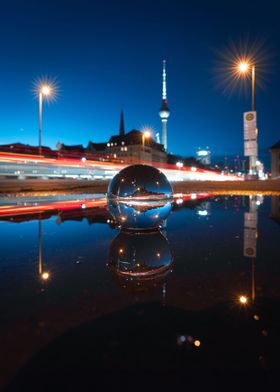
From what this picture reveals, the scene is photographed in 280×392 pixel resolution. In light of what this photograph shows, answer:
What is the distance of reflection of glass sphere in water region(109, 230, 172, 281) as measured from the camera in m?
2.41

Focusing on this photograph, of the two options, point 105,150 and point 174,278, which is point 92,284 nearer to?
point 174,278

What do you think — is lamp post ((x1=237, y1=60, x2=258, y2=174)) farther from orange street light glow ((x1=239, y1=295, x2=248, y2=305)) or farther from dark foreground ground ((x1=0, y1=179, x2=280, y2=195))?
orange street light glow ((x1=239, y1=295, x2=248, y2=305))

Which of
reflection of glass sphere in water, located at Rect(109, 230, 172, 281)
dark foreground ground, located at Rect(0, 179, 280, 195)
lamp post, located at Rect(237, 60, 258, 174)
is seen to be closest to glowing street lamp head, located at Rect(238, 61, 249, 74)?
lamp post, located at Rect(237, 60, 258, 174)

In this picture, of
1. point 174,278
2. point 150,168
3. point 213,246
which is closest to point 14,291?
point 174,278

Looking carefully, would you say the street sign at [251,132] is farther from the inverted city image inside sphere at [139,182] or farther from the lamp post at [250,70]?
the inverted city image inside sphere at [139,182]

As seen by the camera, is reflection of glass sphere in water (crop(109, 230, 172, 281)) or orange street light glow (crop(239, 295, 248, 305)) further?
reflection of glass sphere in water (crop(109, 230, 172, 281))

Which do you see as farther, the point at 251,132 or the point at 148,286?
the point at 251,132

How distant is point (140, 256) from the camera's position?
2.89 metres

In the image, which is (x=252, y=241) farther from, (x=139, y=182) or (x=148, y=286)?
(x=139, y=182)

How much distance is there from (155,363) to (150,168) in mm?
5227

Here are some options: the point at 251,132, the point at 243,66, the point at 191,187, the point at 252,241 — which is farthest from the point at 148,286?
the point at 243,66

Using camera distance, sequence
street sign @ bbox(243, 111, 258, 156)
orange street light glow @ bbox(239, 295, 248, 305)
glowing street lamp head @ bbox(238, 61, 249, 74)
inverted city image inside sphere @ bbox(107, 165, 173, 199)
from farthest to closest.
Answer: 1. glowing street lamp head @ bbox(238, 61, 249, 74)
2. street sign @ bbox(243, 111, 258, 156)
3. inverted city image inside sphere @ bbox(107, 165, 173, 199)
4. orange street light glow @ bbox(239, 295, 248, 305)

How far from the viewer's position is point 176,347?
131cm

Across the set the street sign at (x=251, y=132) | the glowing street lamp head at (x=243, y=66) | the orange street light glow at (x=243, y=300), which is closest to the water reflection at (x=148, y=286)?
the orange street light glow at (x=243, y=300)
